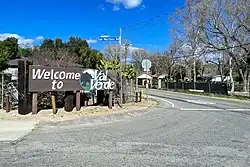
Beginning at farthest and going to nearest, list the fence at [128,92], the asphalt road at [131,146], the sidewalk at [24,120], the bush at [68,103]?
1. the fence at [128,92]
2. the bush at [68,103]
3. the sidewalk at [24,120]
4. the asphalt road at [131,146]

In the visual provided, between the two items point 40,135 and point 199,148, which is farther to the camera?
point 40,135

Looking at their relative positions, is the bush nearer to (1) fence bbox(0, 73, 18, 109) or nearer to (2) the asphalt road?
(1) fence bbox(0, 73, 18, 109)

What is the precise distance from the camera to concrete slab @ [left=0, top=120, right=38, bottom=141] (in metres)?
8.42

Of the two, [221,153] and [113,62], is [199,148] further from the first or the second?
[113,62]

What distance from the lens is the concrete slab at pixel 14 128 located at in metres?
8.42

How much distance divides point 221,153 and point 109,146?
8.88 feet

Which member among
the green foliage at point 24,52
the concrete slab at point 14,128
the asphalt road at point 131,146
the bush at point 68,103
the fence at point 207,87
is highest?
the green foliage at point 24,52

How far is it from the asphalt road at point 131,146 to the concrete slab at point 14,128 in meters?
0.31

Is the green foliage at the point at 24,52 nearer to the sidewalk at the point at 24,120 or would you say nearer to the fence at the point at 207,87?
the fence at the point at 207,87

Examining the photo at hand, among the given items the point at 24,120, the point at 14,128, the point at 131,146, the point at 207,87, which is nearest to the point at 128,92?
the point at 24,120

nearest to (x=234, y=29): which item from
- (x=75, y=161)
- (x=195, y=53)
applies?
(x=195, y=53)

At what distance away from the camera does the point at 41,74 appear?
42.4 feet

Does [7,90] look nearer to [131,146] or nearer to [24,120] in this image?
[24,120]

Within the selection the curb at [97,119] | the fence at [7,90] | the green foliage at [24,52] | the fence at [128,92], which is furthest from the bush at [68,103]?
the green foliage at [24,52]
